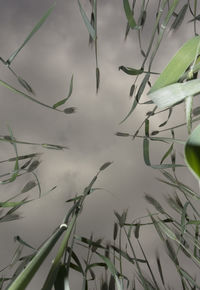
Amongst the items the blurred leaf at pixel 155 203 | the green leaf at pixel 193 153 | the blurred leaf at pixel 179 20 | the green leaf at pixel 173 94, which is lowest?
the blurred leaf at pixel 155 203

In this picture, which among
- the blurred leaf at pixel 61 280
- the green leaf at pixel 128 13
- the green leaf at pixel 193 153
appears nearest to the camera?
the green leaf at pixel 193 153

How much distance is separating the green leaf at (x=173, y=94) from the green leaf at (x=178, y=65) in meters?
0.01

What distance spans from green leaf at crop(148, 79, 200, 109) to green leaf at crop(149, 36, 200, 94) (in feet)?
0.04

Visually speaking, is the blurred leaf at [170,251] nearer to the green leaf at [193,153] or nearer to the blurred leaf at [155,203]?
the blurred leaf at [155,203]

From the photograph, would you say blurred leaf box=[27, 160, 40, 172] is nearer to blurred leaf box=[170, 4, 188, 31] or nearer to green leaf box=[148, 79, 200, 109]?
blurred leaf box=[170, 4, 188, 31]

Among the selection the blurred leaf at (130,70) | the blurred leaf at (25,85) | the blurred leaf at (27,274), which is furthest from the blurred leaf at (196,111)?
the blurred leaf at (27,274)

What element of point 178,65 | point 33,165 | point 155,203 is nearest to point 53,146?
point 33,165

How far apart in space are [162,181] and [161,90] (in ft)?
1.38

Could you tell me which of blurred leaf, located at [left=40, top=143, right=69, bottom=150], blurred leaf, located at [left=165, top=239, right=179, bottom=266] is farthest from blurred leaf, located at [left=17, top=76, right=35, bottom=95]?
blurred leaf, located at [left=165, top=239, right=179, bottom=266]

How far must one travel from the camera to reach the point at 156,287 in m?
0.59

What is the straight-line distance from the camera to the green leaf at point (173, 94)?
0.61ft

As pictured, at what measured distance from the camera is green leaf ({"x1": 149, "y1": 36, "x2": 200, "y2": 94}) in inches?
8.7

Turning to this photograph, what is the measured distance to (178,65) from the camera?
251 mm

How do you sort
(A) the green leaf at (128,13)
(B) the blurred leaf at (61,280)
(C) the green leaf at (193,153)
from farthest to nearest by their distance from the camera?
(A) the green leaf at (128,13) → (B) the blurred leaf at (61,280) → (C) the green leaf at (193,153)
